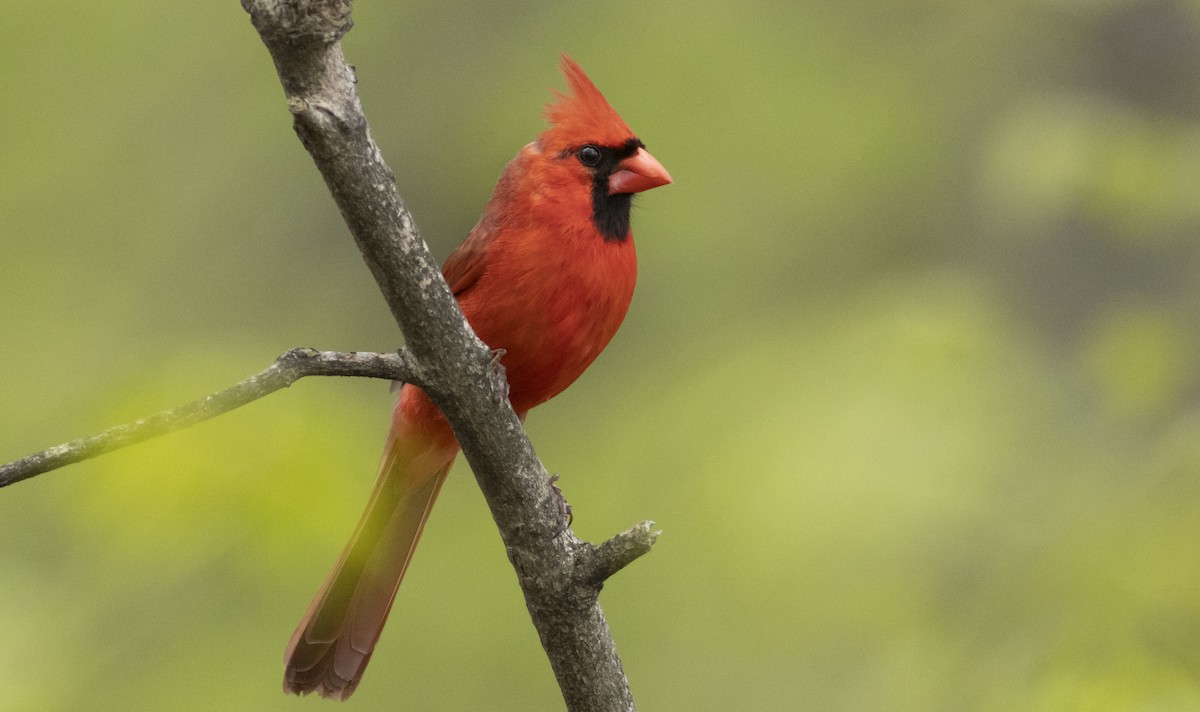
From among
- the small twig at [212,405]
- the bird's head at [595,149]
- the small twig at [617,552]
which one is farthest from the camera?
the bird's head at [595,149]

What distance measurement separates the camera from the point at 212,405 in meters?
1.38

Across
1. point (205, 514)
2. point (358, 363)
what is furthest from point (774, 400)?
point (358, 363)

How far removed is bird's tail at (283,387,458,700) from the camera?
2250 millimetres

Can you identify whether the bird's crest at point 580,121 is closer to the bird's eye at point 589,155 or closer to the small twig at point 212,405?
the bird's eye at point 589,155

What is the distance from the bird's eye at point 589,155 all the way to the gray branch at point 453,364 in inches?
32.4

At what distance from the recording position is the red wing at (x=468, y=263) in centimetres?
234

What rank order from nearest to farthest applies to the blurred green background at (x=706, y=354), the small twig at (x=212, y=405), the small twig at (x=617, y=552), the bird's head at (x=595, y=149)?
the small twig at (x=212, y=405) < the small twig at (x=617, y=552) < the bird's head at (x=595, y=149) < the blurred green background at (x=706, y=354)

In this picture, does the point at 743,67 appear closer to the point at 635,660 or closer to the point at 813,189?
the point at 813,189

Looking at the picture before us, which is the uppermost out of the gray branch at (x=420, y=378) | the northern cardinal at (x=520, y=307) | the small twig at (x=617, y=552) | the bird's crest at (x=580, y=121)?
the bird's crest at (x=580, y=121)

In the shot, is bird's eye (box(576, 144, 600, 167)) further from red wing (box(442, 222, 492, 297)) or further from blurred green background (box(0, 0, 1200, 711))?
blurred green background (box(0, 0, 1200, 711))

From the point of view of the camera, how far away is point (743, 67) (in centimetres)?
435

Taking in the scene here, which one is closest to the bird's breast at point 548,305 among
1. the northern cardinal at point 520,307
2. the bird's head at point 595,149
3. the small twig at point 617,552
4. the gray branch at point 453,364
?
the northern cardinal at point 520,307

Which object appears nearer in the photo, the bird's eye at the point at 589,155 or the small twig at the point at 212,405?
the small twig at the point at 212,405

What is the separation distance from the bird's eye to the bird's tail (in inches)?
21.6
